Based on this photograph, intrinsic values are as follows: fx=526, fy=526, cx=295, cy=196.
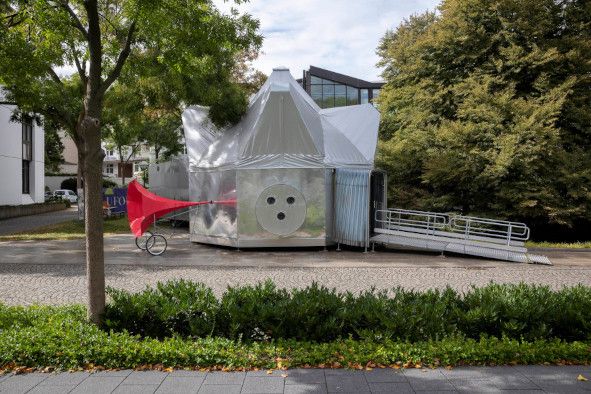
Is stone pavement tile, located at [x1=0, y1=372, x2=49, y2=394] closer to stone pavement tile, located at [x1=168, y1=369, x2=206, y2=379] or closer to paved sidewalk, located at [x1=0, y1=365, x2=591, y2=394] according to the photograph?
paved sidewalk, located at [x1=0, y1=365, x2=591, y2=394]

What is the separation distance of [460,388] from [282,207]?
12845 millimetres

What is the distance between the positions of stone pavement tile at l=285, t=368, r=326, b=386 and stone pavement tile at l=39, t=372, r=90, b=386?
2.08m

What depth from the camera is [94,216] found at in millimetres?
6477

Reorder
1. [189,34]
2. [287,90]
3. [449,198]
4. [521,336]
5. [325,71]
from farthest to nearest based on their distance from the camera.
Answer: [325,71], [449,198], [287,90], [189,34], [521,336]

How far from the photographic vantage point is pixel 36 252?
16750 mm

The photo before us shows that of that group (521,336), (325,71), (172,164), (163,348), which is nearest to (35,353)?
(163,348)

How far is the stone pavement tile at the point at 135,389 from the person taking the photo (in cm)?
500

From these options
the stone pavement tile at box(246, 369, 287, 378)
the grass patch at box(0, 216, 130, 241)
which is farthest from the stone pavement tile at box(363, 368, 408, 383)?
the grass patch at box(0, 216, 130, 241)

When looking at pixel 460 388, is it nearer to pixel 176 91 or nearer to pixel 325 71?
pixel 176 91

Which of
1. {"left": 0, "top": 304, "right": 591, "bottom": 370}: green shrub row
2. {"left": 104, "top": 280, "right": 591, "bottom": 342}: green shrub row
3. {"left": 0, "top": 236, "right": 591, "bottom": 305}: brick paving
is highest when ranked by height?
{"left": 104, "top": 280, "right": 591, "bottom": 342}: green shrub row

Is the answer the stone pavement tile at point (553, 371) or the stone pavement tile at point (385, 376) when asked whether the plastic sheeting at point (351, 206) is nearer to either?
the stone pavement tile at point (553, 371)

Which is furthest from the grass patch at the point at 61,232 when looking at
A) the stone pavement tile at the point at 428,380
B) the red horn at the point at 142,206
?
the stone pavement tile at the point at 428,380

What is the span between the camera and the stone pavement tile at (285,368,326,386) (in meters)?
5.23

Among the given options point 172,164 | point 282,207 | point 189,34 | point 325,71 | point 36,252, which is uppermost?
point 325,71
